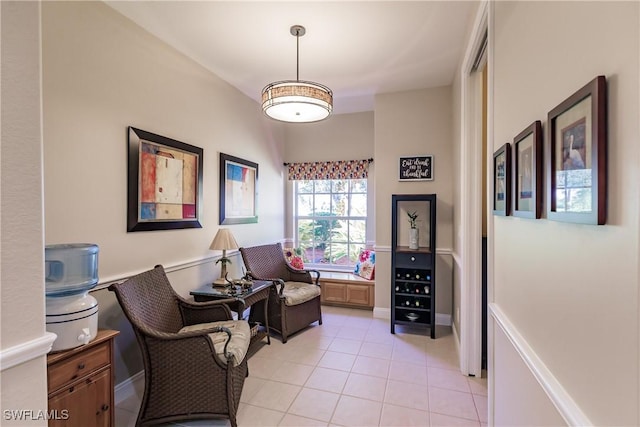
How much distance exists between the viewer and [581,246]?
773 mm

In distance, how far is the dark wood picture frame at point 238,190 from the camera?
3.47 m

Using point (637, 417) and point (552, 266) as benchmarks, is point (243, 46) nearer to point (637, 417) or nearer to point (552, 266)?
point (552, 266)

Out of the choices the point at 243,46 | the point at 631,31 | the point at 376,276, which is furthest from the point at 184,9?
the point at 376,276

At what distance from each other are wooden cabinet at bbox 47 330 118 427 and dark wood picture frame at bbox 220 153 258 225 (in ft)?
6.16

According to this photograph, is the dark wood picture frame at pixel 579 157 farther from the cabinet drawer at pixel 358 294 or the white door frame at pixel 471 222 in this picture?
the cabinet drawer at pixel 358 294

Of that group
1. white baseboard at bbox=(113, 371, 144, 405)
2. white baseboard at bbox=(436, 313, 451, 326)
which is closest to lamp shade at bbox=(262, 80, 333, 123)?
white baseboard at bbox=(113, 371, 144, 405)

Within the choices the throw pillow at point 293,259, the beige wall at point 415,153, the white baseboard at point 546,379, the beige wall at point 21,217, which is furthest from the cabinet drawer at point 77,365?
the beige wall at point 415,153

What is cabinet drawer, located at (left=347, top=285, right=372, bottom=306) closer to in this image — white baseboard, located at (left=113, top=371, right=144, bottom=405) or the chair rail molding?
white baseboard, located at (left=113, top=371, right=144, bottom=405)

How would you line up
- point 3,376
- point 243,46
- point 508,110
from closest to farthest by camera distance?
point 3,376 → point 508,110 → point 243,46

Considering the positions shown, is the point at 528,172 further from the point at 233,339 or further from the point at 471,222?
the point at 233,339

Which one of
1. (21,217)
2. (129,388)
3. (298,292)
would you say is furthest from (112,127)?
(298,292)

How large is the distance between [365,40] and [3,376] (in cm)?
300

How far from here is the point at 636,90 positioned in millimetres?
578

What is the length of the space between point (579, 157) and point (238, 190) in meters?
3.44
